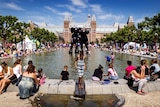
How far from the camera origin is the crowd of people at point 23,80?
10344 millimetres

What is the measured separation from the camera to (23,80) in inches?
410

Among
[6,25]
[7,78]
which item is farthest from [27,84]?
[6,25]

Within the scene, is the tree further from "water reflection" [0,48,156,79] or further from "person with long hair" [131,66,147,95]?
"person with long hair" [131,66,147,95]

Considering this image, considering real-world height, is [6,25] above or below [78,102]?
above

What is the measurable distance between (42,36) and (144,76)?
245ft

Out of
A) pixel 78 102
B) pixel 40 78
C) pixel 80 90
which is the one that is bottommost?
pixel 78 102

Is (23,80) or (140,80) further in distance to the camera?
(140,80)

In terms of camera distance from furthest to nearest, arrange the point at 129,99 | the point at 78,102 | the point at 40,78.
Result: 1. the point at 40,78
2. the point at 129,99
3. the point at 78,102

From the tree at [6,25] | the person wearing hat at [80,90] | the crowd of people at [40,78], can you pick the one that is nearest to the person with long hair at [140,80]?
the crowd of people at [40,78]

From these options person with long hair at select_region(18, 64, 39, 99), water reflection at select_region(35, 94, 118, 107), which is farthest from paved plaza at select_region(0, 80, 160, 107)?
water reflection at select_region(35, 94, 118, 107)

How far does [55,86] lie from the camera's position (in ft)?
38.2

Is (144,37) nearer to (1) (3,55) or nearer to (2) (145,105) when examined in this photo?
(1) (3,55)

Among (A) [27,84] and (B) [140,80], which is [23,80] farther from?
(B) [140,80]

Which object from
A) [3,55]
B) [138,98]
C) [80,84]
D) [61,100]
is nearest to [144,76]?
[138,98]
